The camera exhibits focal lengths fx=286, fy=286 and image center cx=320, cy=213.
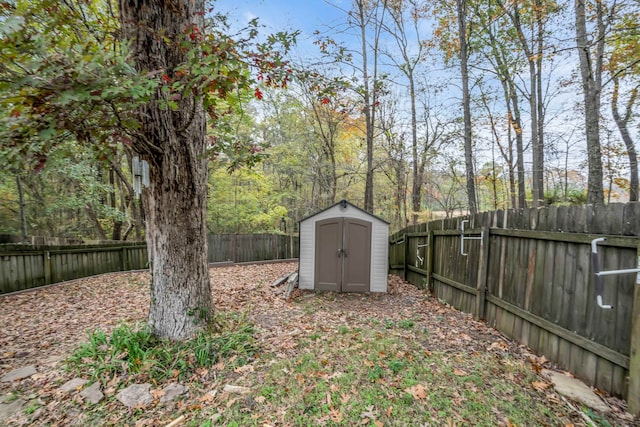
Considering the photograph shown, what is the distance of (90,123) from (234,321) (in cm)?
283

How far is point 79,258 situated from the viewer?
7.05m

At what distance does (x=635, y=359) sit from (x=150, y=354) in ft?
13.6

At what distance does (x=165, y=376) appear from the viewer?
2.82m

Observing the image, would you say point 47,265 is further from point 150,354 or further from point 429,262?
point 429,262

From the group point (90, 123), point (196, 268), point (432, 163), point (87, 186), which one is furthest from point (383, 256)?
point (87, 186)

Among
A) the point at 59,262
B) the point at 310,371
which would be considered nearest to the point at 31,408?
the point at 310,371

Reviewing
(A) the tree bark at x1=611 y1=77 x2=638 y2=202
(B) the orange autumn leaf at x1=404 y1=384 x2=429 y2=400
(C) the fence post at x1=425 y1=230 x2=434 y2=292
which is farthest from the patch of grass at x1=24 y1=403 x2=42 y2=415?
(A) the tree bark at x1=611 y1=77 x2=638 y2=202

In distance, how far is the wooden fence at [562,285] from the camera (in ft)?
7.09

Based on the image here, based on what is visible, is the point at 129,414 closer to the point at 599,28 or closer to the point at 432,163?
the point at 599,28

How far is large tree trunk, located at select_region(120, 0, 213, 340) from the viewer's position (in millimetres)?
2998

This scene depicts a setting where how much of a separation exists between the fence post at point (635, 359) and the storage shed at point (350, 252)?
4.47 meters

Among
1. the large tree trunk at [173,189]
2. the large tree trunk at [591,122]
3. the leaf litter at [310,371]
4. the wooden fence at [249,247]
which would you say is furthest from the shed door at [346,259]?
the wooden fence at [249,247]

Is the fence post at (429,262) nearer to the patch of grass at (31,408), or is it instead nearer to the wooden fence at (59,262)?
the patch of grass at (31,408)

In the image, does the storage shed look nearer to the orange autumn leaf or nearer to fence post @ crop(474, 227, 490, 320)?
fence post @ crop(474, 227, 490, 320)
